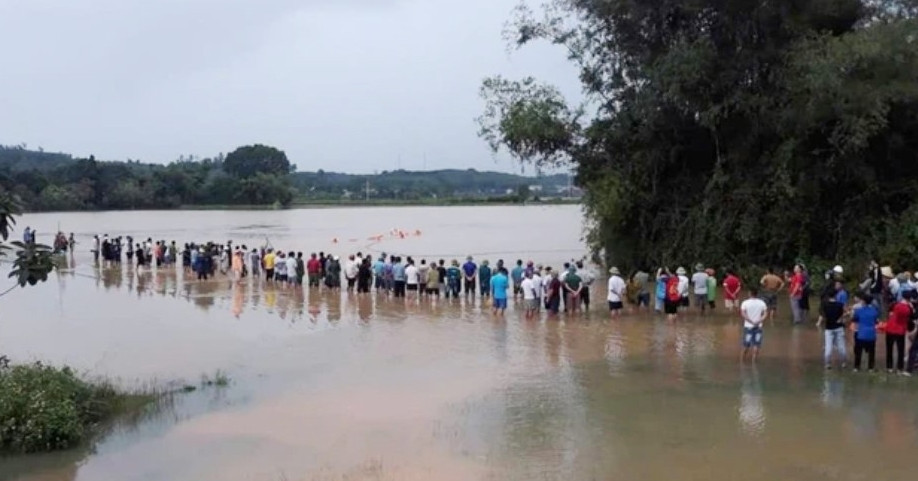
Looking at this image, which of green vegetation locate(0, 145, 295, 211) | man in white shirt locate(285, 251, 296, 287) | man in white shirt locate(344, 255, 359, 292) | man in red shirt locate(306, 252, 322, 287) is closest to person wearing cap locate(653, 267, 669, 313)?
man in white shirt locate(344, 255, 359, 292)

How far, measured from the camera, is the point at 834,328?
1453cm

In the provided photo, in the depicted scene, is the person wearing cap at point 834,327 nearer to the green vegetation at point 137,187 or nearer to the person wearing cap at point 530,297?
the person wearing cap at point 530,297

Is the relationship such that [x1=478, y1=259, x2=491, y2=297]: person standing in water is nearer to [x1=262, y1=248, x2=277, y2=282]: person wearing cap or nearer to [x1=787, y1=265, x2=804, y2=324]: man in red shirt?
[x1=787, y1=265, x2=804, y2=324]: man in red shirt

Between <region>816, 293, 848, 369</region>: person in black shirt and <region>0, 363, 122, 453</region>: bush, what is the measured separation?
1109cm

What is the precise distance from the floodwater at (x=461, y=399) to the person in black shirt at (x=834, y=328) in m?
0.40

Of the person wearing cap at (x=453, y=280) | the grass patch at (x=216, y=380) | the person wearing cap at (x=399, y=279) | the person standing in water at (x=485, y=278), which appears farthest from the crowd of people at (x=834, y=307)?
the grass patch at (x=216, y=380)

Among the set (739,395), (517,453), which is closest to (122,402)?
(517,453)

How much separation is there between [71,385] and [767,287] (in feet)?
44.8

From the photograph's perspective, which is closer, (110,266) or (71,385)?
(71,385)

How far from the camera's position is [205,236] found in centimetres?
6266

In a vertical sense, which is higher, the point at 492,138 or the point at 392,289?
the point at 492,138

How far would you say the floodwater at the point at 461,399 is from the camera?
1037cm

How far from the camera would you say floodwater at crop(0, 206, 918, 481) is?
10.4 m

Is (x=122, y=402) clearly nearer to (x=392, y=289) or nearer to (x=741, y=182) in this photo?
(x=392, y=289)
